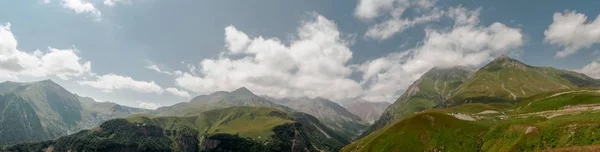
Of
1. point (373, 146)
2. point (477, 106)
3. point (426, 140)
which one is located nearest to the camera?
point (426, 140)

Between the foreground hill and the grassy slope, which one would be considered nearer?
the foreground hill

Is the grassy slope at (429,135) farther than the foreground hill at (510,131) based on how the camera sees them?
Yes

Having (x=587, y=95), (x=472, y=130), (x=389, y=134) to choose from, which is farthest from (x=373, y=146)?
(x=587, y=95)

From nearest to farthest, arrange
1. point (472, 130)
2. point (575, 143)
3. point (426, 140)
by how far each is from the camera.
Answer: point (575, 143)
point (472, 130)
point (426, 140)

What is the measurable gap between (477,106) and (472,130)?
101 m

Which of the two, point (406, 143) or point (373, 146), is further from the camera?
point (373, 146)

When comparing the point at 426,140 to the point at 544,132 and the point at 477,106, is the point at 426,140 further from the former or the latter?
the point at 477,106

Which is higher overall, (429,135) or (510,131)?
(510,131)

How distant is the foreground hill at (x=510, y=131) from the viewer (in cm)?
6888

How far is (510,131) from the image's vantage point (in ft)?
294

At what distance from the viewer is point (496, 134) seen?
318ft

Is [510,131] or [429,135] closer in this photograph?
[510,131]

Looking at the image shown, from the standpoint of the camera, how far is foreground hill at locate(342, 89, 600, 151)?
226 feet

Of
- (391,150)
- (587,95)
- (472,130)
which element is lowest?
(391,150)
